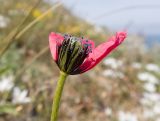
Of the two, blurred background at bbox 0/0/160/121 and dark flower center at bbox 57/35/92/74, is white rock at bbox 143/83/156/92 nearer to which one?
blurred background at bbox 0/0/160/121

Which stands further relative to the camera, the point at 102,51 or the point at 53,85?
the point at 53,85

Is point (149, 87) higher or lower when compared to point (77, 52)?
higher

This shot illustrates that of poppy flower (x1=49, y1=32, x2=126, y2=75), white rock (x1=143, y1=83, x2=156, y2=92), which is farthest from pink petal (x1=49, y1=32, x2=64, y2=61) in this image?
white rock (x1=143, y1=83, x2=156, y2=92)

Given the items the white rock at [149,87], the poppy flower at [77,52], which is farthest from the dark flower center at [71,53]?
the white rock at [149,87]

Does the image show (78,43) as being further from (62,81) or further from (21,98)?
(21,98)

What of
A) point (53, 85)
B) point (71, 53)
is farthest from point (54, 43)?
point (53, 85)

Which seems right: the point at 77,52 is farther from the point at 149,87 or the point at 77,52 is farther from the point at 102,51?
the point at 149,87

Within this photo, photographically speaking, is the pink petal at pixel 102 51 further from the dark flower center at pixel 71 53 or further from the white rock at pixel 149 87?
the white rock at pixel 149 87
